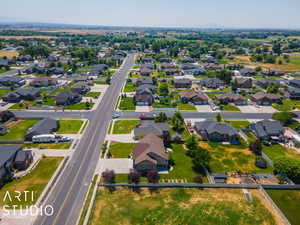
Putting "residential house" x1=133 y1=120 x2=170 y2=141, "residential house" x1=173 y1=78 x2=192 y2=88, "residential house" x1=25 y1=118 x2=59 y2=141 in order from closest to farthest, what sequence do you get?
"residential house" x1=133 y1=120 x2=170 y2=141, "residential house" x1=25 y1=118 x2=59 y2=141, "residential house" x1=173 y1=78 x2=192 y2=88

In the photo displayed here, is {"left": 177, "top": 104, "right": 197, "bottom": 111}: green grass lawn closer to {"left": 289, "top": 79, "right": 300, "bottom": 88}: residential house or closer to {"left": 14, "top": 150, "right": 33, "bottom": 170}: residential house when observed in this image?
{"left": 14, "top": 150, "right": 33, "bottom": 170}: residential house

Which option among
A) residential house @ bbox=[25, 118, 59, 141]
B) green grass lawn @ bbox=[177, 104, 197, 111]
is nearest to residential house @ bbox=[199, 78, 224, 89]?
green grass lawn @ bbox=[177, 104, 197, 111]

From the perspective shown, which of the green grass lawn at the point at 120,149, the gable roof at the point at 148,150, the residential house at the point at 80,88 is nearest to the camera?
the gable roof at the point at 148,150

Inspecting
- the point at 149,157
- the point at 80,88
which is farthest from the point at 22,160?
the point at 80,88

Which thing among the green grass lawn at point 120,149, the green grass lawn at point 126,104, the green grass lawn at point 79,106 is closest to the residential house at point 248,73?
the green grass lawn at point 126,104

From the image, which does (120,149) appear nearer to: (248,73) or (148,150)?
(148,150)

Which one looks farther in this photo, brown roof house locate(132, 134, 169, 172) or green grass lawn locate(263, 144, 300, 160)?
green grass lawn locate(263, 144, 300, 160)

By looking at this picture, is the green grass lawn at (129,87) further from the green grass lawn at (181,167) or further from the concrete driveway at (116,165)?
the concrete driveway at (116,165)
